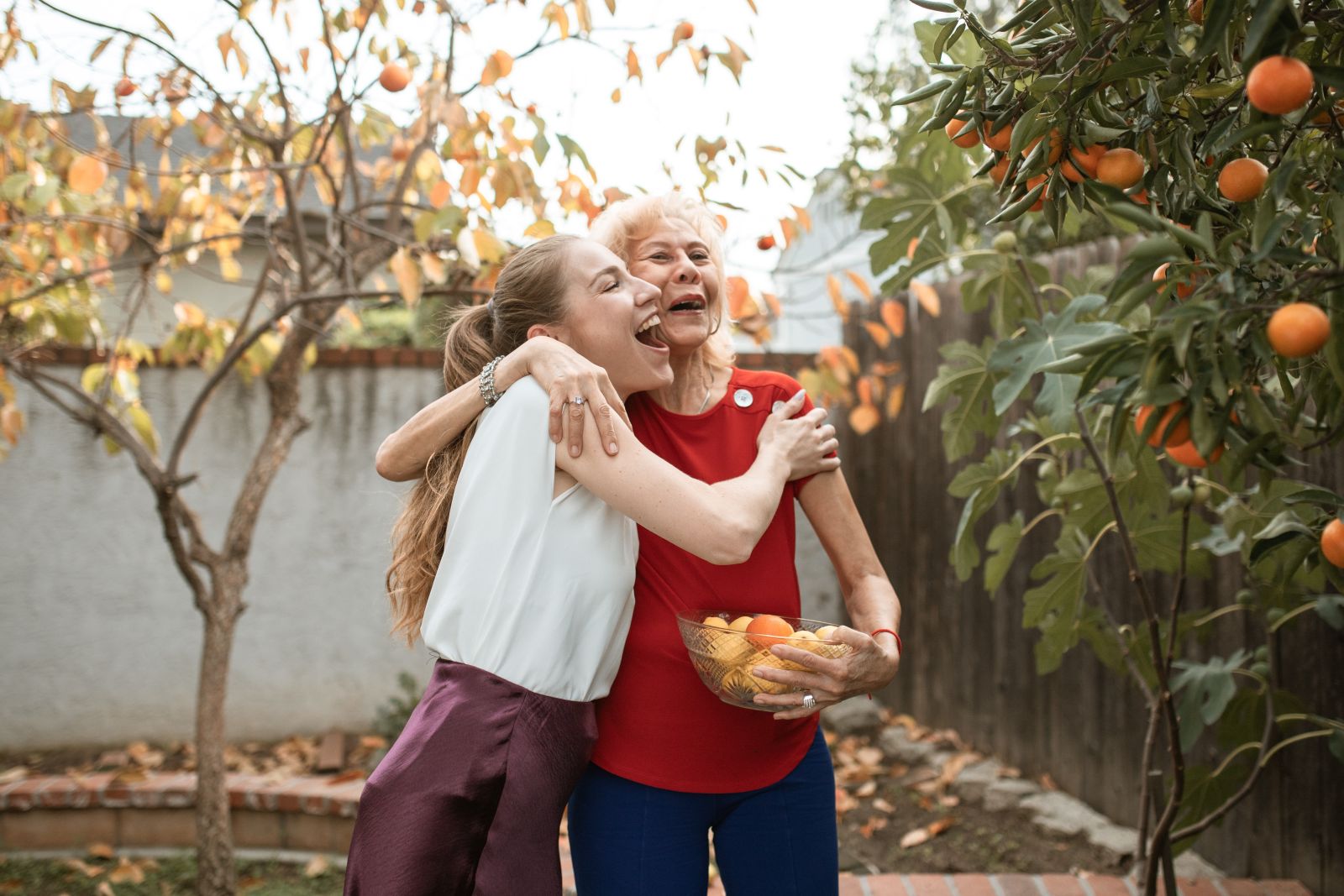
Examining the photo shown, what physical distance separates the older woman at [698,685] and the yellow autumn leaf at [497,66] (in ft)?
4.50

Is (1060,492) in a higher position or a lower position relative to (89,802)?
higher

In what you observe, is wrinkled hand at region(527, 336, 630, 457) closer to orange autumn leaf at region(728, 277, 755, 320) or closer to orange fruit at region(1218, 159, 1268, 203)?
orange fruit at region(1218, 159, 1268, 203)

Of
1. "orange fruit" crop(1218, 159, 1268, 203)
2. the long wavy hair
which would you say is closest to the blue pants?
the long wavy hair

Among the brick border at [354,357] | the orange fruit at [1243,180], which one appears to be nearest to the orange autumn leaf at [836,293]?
the brick border at [354,357]

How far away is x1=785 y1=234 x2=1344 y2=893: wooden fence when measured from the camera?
2943mm

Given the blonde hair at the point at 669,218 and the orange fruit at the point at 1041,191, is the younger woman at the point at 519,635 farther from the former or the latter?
the orange fruit at the point at 1041,191

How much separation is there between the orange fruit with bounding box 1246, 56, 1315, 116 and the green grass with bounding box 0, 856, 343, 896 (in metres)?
3.53

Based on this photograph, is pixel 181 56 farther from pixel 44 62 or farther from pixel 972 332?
pixel 972 332

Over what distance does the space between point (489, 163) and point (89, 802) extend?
2866mm

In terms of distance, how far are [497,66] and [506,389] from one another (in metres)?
1.67

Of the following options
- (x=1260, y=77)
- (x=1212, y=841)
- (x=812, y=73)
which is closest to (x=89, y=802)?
(x=1212, y=841)

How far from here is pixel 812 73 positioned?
253 inches

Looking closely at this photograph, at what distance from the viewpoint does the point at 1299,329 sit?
99cm

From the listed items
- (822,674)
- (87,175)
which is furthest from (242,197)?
(822,674)
